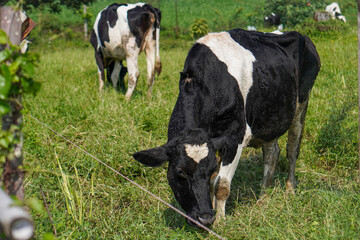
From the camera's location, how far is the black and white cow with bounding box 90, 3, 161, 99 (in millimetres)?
7512

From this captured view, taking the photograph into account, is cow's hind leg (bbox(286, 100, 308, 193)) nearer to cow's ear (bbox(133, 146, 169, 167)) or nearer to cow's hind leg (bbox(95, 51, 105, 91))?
cow's ear (bbox(133, 146, 169, 167))

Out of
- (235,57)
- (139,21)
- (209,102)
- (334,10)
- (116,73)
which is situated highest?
(235,57)

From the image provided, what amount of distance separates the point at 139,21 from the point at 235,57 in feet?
13.8

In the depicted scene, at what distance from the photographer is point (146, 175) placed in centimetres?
452

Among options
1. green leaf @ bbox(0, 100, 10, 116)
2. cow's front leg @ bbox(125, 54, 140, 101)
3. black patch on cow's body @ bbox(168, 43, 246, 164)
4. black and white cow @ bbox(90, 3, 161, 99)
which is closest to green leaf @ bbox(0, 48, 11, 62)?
green leaf @ bbox(0, 100, 10, 116)

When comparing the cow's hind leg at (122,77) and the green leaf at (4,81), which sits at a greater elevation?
the green leaf at (4,81)

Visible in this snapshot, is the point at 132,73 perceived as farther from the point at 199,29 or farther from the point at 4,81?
the point at 199,29

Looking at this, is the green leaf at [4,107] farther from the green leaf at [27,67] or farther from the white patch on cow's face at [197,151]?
the white patch on cow's face at [197,151]

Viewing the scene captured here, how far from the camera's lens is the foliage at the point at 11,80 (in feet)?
5.10

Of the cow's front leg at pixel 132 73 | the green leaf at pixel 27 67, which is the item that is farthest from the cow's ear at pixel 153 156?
the cow's front leg at pixel 132 73

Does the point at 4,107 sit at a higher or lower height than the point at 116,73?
higher

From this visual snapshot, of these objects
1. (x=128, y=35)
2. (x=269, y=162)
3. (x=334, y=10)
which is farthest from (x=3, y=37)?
(x=334, y=10)

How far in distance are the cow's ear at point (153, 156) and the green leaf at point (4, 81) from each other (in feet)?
5.25

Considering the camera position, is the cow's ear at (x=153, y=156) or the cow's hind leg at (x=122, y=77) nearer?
the cow's ear at (x=153, y=156)
